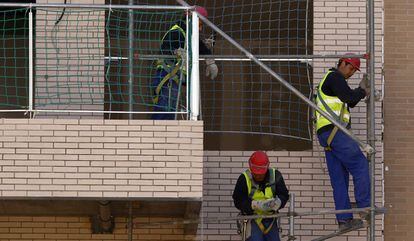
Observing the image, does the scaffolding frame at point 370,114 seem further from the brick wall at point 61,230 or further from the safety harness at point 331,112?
the brick wall at point 61,230

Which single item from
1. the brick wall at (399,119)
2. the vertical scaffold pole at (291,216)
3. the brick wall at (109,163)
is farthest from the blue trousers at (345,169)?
the brick wall at (109,163)

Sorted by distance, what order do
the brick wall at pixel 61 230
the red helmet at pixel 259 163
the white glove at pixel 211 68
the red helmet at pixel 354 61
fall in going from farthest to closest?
the brick wall at pixel 61 230 → the white glove at pixel 211 68 → the red helmet at pixel 354 61 → the red helmet at pixel 259 163

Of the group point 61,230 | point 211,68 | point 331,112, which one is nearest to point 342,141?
point 331,112

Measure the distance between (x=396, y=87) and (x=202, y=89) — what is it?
94.4 inches

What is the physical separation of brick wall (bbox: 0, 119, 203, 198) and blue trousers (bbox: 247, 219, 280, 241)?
1.52m

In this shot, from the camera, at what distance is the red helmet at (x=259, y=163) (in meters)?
12.4

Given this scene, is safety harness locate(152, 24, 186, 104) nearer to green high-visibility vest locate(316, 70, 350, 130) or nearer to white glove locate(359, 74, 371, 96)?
green high-visibility vest locate(316, 70, 350, 130)

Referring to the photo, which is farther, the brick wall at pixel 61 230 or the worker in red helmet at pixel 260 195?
the brick wall at pixel 61 230

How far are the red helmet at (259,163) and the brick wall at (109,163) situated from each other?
116 cm

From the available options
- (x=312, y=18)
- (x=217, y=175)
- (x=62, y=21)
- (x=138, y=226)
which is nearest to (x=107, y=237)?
(x=138, y=226)

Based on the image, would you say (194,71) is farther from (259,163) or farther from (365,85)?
(365,85)

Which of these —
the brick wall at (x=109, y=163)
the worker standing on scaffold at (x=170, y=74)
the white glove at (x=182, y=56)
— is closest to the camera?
the brick wall at (x=109, y=163)

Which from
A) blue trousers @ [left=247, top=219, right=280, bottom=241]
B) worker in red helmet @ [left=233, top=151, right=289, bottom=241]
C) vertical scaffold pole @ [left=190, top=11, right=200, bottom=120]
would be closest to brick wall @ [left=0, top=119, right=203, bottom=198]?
vertical scaffold pole @ [left=190, top=11, right=200, bottom=120]

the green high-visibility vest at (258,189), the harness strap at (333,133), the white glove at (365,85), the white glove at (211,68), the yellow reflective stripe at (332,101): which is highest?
the white glove at (211,68)
